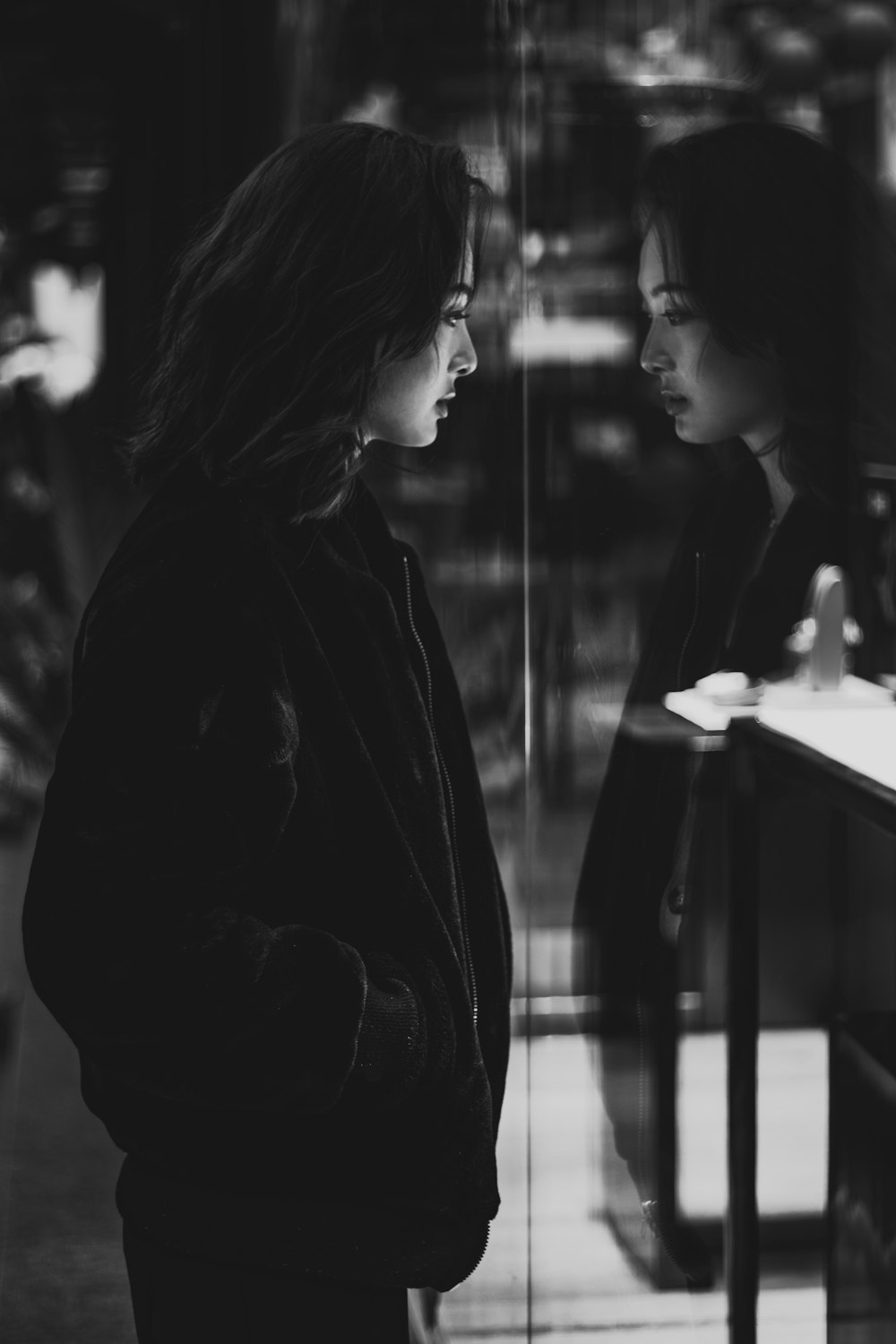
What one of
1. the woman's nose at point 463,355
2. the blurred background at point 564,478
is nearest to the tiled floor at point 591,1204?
the blurred background at point 564,478

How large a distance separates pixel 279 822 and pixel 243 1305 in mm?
377

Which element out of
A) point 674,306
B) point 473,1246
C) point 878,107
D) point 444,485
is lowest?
point 473,1246

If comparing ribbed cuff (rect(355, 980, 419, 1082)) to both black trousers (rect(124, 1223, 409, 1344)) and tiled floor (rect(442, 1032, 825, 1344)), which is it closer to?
black trousers (rect(124, 1223, 409, 1344))

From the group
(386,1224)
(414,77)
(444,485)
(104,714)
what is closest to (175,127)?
(414,77)

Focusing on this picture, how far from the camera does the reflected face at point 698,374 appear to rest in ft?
4.46

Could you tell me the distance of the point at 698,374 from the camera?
4.51ft

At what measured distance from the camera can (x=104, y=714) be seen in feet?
3.57

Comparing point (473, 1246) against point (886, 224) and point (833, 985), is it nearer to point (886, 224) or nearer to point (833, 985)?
point (833, 985)

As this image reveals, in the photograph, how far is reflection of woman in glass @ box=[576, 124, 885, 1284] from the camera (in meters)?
1.35

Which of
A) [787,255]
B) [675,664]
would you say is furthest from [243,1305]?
[787,255]

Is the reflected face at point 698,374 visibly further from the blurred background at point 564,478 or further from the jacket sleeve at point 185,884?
the jacket sleeve at point 185,884

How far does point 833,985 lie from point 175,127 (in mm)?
1486

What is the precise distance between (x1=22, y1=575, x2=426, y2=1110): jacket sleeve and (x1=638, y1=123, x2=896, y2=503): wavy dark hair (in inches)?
19.8

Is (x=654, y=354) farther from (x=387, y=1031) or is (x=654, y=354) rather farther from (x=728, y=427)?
(x=387, y=1031)
